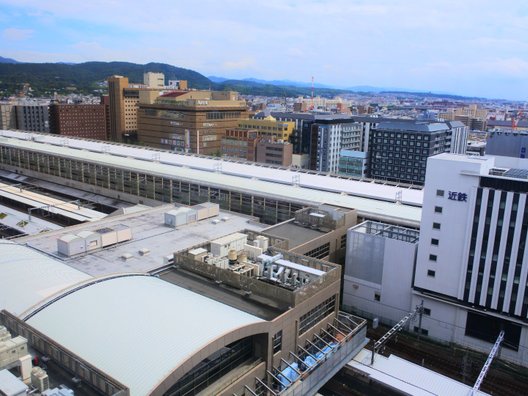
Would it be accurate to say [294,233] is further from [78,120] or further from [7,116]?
[7,116]

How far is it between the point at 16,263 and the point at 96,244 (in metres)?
5.33

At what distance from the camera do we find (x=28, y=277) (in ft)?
71.8

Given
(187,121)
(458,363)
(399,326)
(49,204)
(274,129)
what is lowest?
(458,363)

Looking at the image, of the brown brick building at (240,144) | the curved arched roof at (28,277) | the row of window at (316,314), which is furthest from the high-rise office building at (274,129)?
the curved arched roof at (28,277)

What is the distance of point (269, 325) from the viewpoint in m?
19.2

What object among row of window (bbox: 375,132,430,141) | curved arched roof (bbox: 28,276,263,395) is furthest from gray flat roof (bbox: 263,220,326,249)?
row of window (bbox: 375,132,430,141)

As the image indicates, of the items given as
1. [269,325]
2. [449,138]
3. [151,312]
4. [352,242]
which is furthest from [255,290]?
[449,138]

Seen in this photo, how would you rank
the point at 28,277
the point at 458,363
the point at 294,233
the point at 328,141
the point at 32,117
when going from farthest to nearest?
the point at 32,117, the point at 328,141, the point at 294,233, the point at 458,363, the point at 28,277

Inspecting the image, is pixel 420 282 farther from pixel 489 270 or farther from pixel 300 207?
pixel 300 207

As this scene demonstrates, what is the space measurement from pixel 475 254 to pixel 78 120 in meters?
107

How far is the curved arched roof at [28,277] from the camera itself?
19844 mm

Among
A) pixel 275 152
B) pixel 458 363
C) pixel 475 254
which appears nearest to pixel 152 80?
pixel 275 152

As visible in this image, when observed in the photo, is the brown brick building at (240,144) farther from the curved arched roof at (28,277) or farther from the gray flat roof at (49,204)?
the curved arched roof at (28,277)

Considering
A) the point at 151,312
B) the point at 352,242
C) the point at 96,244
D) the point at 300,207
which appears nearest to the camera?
the point at 151,312
